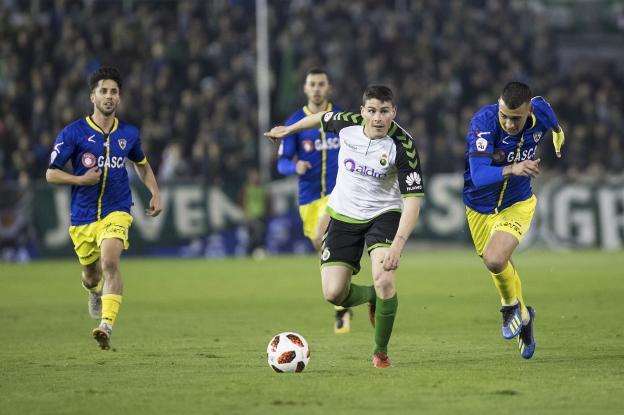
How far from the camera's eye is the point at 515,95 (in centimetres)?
932

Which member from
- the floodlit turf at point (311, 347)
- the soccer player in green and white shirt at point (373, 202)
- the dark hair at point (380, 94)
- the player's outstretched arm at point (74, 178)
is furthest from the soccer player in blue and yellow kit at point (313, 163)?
the dark hair at point (380, 94)

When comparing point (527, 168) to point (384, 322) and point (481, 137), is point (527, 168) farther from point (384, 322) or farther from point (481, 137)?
point (384, 322)

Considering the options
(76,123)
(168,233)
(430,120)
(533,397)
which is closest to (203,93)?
(168,233)

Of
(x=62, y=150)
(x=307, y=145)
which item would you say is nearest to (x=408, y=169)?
(x=62, y=150)

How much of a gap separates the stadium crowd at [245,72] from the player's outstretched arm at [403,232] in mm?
17391

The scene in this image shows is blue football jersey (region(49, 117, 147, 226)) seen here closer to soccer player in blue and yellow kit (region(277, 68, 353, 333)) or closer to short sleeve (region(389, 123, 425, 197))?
soccer player in blue and yellow kit (region(277, 68, 353, 333))

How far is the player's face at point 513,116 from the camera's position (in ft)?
30.9

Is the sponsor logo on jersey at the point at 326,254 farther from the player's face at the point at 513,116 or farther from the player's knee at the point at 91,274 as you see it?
the player's knee at the point at 91,274

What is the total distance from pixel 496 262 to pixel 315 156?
4070 mm

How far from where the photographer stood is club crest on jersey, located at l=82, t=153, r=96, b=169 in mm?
10820

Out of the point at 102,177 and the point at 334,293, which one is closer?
the point at 334,293

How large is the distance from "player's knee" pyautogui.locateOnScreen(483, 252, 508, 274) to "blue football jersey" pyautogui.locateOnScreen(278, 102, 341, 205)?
3709 millimetres

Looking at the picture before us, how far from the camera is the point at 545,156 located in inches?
1123

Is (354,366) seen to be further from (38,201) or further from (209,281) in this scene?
(38,201)
